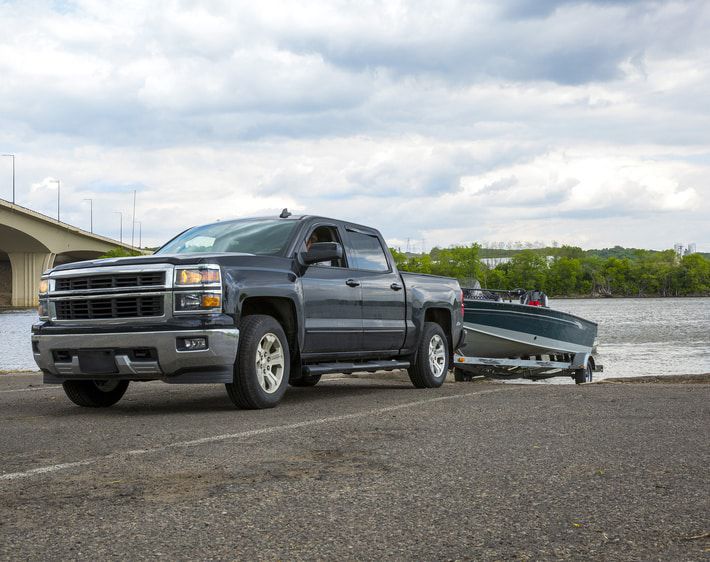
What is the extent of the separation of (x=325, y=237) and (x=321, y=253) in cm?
114

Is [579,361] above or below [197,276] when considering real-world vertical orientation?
below

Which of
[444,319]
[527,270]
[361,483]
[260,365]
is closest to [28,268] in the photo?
[444,319]

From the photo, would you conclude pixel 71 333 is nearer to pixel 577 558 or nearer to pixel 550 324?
pixel 577 558

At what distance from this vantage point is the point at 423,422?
7.24 meters

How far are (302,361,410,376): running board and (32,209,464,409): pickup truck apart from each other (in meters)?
0.02

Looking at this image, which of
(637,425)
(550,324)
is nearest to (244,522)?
(637,425)

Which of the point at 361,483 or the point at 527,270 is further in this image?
the point at 527,270

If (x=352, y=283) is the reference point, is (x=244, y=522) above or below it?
below

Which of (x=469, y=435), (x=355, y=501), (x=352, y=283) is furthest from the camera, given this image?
(x=352, y=283)

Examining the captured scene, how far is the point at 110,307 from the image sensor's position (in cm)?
809

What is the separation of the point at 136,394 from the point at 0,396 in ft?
4.90

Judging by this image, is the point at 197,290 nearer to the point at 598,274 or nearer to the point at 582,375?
the point at 582,375

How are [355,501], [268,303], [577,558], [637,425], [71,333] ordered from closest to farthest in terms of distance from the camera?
[577,558]
[355,501]
[637,425]
[71,333]
[268,303]

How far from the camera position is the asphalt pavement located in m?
3.59
